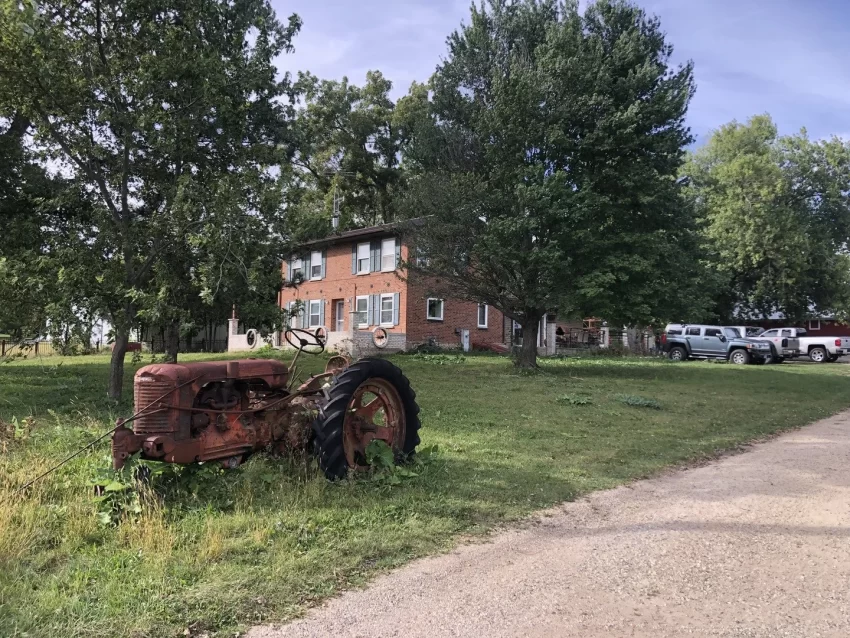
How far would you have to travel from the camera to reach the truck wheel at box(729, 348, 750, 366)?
29.5 meters

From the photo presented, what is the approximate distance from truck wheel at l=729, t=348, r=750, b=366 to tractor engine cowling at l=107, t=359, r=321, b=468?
28.6 metres

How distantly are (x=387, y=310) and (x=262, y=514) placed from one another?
2384 cm

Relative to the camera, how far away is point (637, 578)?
3.95 metres

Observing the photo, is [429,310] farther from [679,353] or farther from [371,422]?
[371,422]

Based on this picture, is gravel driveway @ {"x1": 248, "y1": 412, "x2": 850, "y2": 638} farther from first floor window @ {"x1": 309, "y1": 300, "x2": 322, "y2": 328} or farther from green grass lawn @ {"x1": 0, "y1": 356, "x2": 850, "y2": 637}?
first floor window @ {"x1": 309, "y1": 300, "x2": 322, "y2": 328}

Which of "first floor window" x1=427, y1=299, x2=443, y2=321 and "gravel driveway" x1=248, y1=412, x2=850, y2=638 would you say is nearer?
"gravel driveway" x1=248, y1=412, x2=850, y2=638

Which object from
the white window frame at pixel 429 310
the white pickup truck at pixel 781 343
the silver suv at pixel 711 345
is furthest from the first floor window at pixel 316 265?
the white pickup truck at pixel 781 343

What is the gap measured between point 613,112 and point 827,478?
12506 millimetres

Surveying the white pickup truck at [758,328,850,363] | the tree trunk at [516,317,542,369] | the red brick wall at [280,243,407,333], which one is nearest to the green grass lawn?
the tree trunk at [516,317,542,369]

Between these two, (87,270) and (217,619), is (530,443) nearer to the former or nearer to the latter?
(217,619)

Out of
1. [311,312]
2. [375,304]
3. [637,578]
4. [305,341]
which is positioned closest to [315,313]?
[311,312]

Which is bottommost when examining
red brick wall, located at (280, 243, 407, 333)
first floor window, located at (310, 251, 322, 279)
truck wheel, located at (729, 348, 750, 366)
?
truck wheel, located at (729, 348, 750, 366)

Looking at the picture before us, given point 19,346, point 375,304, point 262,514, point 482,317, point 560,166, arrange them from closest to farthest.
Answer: point 262,514 < point 19,346 < point 560,166 < point 375,304 < point 482,317

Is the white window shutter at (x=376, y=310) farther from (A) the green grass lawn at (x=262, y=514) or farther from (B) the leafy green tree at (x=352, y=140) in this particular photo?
(A) the green grass lawn at (x=262, y=514)
